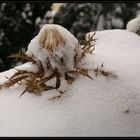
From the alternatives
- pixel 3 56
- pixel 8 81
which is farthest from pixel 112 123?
pixel 3 56

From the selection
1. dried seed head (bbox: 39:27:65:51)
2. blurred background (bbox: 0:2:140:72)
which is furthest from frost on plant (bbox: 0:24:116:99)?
blurred background (bbox: 0:2:140:72)

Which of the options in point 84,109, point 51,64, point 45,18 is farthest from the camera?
point 45,18

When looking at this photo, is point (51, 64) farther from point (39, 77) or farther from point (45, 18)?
point (45, 18)

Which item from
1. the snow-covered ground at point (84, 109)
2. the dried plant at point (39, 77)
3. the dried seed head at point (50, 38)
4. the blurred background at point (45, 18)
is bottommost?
the blurred background at point (45, 18)

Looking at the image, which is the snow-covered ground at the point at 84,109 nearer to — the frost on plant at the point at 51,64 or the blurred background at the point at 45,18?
the frost on plant at the point at 51,64

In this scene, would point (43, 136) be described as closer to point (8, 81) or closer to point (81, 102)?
point (81, 102)

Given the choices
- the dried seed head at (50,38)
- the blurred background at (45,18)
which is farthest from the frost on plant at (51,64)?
the blurred background at (45,18)

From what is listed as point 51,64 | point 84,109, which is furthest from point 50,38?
point 84,109
